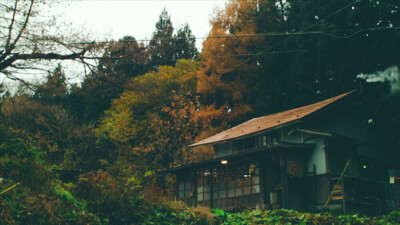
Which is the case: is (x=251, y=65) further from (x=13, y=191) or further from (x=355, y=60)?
(x=13, y=191)

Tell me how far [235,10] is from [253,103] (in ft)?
26.1

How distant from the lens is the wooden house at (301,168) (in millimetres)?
21859

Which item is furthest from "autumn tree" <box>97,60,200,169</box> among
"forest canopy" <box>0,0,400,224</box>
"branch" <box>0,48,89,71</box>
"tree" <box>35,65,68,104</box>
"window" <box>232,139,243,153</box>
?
"branch" <box>0,48,89,71</box>

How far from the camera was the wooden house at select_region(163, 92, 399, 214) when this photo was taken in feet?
71.7

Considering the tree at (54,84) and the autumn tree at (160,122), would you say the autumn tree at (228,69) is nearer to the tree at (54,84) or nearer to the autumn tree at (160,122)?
the autumn tree at (160,122)

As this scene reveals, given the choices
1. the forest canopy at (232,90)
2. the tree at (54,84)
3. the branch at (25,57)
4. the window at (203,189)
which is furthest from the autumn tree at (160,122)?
the branch at (25,57)

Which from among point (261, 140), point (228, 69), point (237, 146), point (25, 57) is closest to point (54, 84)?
point (25, 57)

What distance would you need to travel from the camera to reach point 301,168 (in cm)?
2283

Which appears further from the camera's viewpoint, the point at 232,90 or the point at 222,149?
the point at 232,90

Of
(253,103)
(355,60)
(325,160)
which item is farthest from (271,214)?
(253,103)

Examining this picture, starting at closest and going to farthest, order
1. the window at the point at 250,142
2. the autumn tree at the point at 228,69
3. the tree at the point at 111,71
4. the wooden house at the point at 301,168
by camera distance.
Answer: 1. the tree at the point at 111,71
2. the wooden house at the point at 301,168
3. the window at the point at 250,142
4. the autumn tree at the point at 228,69

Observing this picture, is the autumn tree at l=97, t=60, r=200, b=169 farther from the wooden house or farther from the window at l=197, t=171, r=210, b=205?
the wooden house

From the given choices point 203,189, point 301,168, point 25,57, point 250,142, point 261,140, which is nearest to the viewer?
point 25,57

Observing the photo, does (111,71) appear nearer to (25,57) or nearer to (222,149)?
(25,57)
